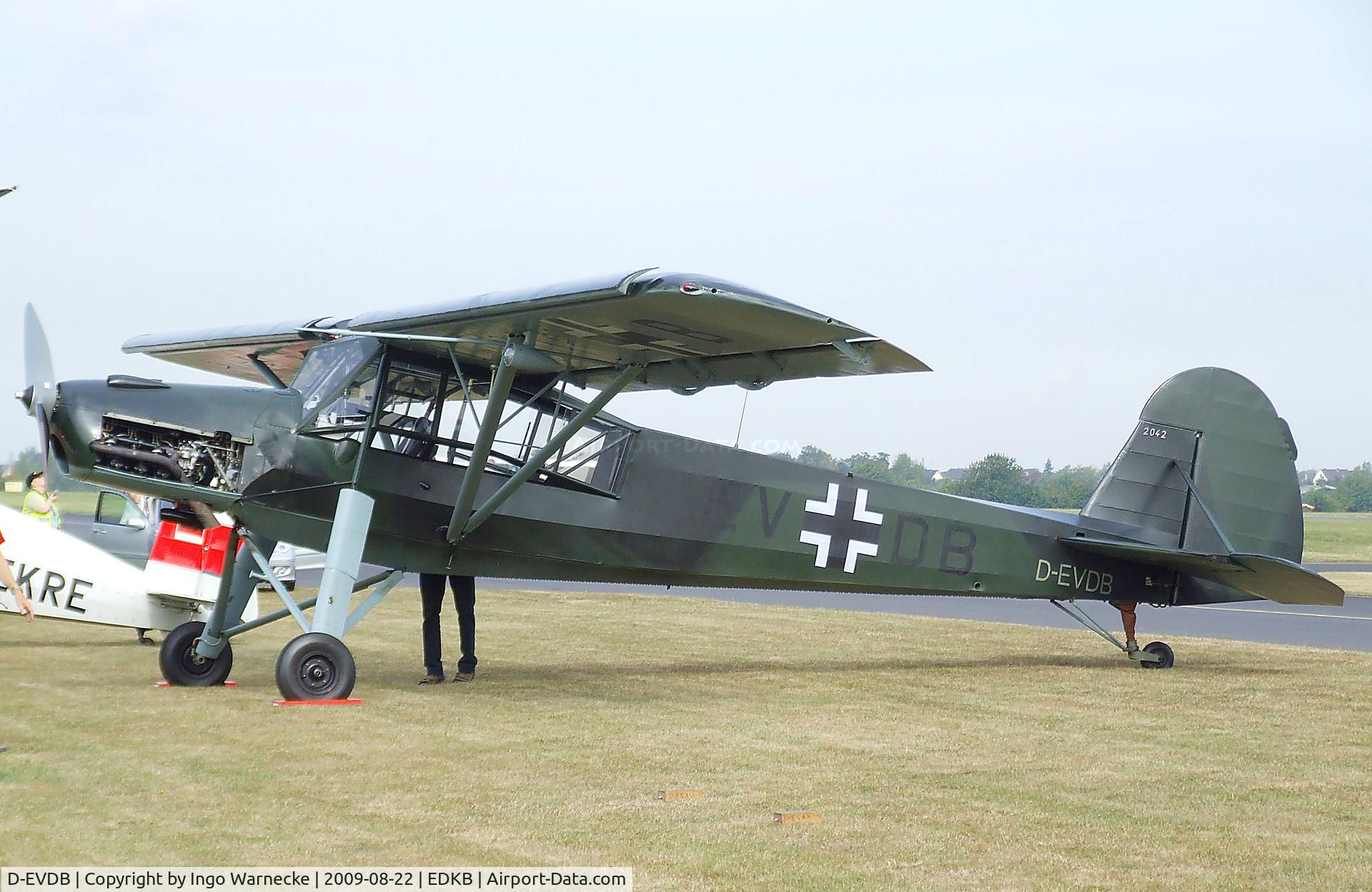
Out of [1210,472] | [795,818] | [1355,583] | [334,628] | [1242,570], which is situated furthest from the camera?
[1355,583]

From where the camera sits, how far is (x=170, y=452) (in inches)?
344

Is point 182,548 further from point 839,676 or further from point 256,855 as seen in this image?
point 256,855

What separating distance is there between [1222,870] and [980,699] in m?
4.93

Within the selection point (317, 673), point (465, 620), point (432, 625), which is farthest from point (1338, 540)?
point (317, 673)

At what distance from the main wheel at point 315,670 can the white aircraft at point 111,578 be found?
10.2 ft

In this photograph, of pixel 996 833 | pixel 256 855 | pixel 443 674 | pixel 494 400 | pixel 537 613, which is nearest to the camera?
pixel 256 855

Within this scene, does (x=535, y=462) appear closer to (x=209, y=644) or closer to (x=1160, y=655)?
(x=209, y=644)

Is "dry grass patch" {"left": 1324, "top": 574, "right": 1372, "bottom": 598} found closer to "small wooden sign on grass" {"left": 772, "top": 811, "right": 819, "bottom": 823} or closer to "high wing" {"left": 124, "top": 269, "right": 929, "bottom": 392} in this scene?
"high wing" {"left": 124, "top": 269, "right": 929, "bottom": 392}

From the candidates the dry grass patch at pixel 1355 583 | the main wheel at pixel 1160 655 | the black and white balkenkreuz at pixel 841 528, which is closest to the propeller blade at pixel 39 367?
the black and white balkenkreuz at pixel 841 528

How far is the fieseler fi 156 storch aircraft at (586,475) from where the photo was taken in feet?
28.0

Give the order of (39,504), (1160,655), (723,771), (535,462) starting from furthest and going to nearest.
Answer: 1. (39,504)
2. (1160,655)
3. (535,462)
4. (723,771)

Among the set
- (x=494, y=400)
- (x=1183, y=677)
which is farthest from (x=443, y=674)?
(x=1183, y=677)

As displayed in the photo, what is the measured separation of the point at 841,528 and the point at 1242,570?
3.94 m

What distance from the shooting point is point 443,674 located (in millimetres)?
10430
